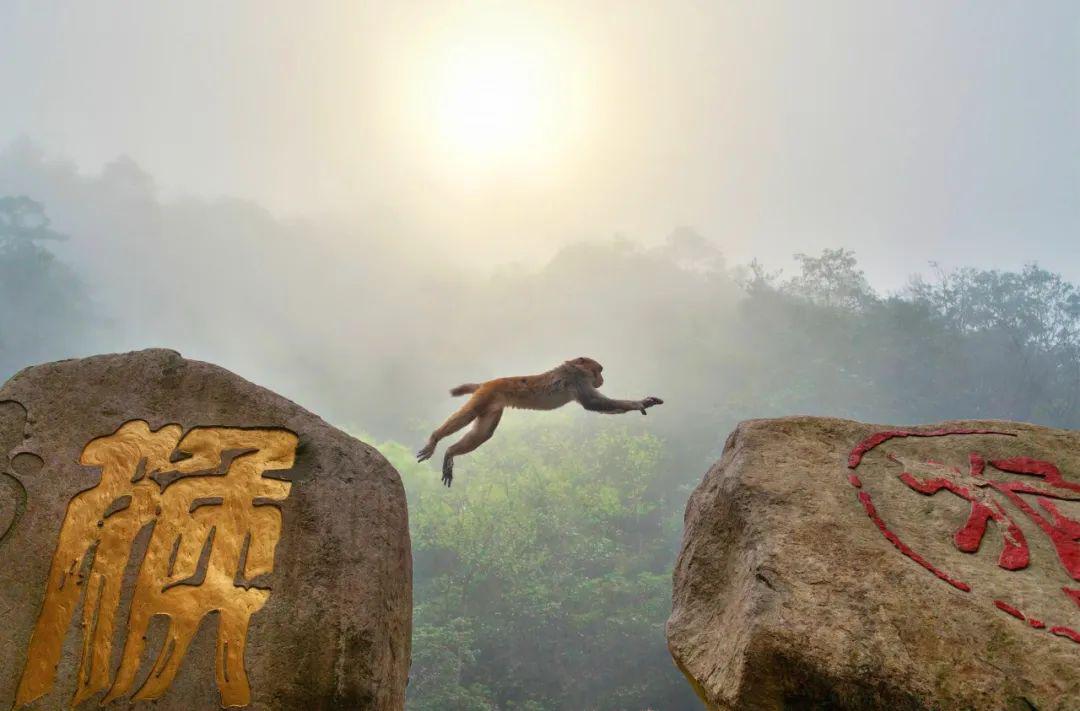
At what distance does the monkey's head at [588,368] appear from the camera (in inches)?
259

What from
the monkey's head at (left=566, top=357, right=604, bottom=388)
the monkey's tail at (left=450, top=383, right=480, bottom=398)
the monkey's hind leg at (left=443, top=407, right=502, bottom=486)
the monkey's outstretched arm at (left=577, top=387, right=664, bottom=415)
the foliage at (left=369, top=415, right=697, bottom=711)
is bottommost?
the foliage at (left=369, top=415, right=697, bottom=711)

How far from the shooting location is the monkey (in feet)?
Result: 20.8

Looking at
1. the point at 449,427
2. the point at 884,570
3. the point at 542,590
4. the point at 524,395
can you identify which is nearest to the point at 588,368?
the point at 524,395

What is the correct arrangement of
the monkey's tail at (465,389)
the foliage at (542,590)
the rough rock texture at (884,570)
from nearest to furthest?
1. the rough rock texture at (884,570)
2. the monkey's tail at (465,389)
3. the foliage at (542,590)

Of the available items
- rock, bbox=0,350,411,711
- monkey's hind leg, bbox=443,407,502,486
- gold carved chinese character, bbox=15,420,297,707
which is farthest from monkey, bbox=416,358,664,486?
gold carved chinese character, bbox=15,420,297,707

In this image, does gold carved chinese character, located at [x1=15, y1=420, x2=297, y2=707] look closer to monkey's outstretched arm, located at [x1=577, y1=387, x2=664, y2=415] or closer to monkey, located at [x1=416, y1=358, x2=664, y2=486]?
monkey, located at [x1=416, y1=358, x2=664, y2=486]

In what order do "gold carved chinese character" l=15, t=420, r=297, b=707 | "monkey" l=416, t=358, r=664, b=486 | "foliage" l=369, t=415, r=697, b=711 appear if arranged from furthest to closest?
"foliage" l=369, t=415, r=697, b=711 < "monkey" l=416, t=358, r=664, b=486 < "gold carved chinese character" l=15, t=420, r=297, b=707

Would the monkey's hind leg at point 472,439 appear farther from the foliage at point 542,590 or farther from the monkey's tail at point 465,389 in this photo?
the foliage at point 542,590

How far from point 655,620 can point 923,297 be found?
86.1ft

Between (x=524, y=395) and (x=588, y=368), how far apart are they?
709 mm

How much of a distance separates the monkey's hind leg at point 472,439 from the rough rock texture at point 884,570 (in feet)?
9.78

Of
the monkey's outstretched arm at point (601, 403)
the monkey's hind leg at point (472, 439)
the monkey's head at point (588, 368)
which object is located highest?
the monkey's head at point (588, 368)

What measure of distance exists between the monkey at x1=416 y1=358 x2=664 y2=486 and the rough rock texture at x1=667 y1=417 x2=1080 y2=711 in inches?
114

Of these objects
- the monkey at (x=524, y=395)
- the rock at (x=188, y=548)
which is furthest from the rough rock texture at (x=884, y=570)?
the monkey at (x=524, y=395)
